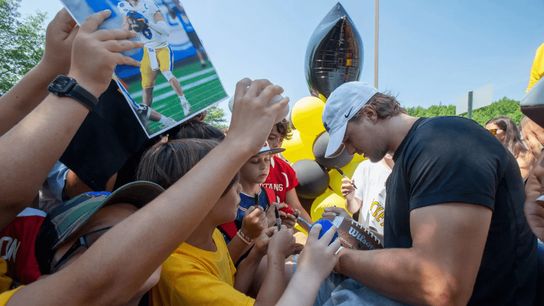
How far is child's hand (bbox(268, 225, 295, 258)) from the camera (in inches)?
56.1

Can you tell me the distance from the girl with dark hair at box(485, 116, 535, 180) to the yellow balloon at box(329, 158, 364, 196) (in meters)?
1.58

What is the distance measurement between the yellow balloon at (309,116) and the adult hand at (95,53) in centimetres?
376

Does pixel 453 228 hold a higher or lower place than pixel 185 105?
lower

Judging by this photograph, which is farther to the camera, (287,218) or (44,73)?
(287,218)

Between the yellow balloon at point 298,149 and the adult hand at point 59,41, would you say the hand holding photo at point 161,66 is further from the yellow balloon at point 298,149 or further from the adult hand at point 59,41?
the yellow balloon at point 298,149

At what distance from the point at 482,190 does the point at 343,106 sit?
3.03 feet

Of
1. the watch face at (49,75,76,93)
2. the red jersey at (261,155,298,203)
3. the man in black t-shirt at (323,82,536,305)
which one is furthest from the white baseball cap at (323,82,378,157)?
the watch face at (49,75,76,93)

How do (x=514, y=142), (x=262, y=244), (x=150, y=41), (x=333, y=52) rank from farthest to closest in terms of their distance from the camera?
(x=333, y=52) → (x=514, y=142) → (x=262, y=244) → (x=150, y=41)

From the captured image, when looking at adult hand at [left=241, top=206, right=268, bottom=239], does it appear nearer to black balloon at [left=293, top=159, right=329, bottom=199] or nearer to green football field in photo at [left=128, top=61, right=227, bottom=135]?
green football field in photo at [left=128, top=61, right=227, bottom=135]

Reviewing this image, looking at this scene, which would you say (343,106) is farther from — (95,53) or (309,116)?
(309,116)

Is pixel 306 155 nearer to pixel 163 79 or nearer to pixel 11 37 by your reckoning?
pixel 163 79

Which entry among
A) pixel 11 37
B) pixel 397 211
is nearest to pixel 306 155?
pixel 397 211

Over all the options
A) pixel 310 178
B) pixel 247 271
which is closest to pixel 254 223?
pixel 247 271

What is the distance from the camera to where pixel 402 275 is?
121cm
